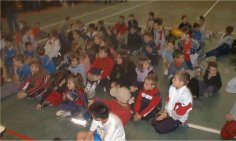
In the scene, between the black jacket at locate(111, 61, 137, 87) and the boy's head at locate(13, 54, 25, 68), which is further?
the boy's head at locate(13, 54, 25, 68)

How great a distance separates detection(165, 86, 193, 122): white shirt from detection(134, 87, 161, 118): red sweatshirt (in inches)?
13.2

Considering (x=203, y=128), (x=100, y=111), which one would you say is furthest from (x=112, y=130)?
(x=203, y=128)

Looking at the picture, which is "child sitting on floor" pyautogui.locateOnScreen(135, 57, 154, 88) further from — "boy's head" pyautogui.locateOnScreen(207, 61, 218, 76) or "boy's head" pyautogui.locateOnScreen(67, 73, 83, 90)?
"boy's head" pyautogui.locateOnScreen(67, 73, 83, 90)

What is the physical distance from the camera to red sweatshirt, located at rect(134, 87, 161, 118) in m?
5.39

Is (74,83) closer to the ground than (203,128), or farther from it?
farther from it

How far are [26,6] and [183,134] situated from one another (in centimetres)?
1578

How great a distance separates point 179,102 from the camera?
16.3 ft

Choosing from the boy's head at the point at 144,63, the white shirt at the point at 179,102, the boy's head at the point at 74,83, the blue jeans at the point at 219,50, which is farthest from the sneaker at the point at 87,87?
the blue jeans at the point at 219,50

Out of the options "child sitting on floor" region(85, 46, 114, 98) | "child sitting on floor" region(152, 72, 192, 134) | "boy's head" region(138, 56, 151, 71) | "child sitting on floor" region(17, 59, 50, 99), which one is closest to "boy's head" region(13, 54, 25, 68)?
"child sitting on floor" region(17, 59, 50, 99)

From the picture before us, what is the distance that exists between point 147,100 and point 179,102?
691 millimetres

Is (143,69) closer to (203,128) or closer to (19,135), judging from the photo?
(203,128)

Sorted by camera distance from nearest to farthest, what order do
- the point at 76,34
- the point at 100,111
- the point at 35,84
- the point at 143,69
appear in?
the point at 100,111, the point at 143,69, the point at 35,84, the point at 76,34

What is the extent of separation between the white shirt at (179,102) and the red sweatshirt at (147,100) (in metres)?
0.34

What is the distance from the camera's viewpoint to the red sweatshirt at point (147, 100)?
212 inches
